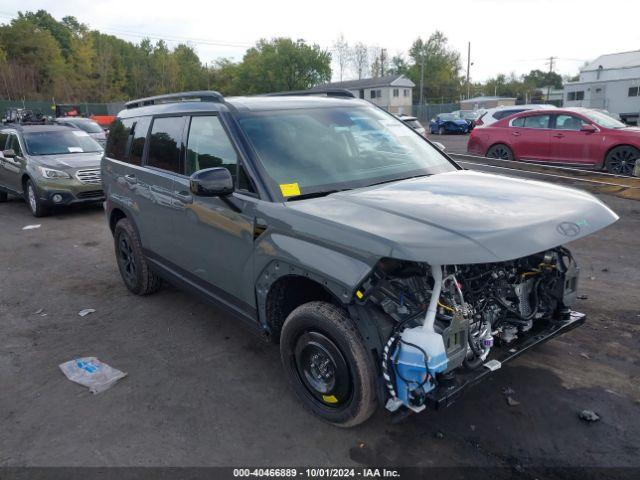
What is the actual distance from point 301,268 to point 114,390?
1.85m

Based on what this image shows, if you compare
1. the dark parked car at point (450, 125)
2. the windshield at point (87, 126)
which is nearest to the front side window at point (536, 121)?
the windshield at point (87, 126)

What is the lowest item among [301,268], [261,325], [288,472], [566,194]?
[288,472]

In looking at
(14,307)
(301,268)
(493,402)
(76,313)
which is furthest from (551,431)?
(14,307)

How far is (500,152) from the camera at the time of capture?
13625 mm

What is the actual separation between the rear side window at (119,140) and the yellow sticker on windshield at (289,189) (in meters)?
2.68

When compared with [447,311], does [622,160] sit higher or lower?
higher

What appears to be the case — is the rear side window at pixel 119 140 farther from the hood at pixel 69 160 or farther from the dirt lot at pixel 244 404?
the hood at pixel 69 160

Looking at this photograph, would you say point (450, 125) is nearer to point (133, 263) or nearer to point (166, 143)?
point (133, 263)

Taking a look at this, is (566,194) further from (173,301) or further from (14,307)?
(14,307)

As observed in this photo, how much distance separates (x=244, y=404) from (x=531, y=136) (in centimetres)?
1164

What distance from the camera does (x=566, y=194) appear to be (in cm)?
338

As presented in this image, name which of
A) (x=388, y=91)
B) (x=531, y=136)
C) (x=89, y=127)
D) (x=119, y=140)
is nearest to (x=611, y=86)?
(x=531, y=136)

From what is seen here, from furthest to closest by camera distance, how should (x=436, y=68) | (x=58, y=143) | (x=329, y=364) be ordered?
(x=436, y=68) < (x=58, y=143) < (x=329, y=364)

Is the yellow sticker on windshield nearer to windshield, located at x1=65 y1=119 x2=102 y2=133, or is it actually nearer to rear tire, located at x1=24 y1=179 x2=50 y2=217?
rear tire, located at x1=24 y1=179 x2=50 y2=217
